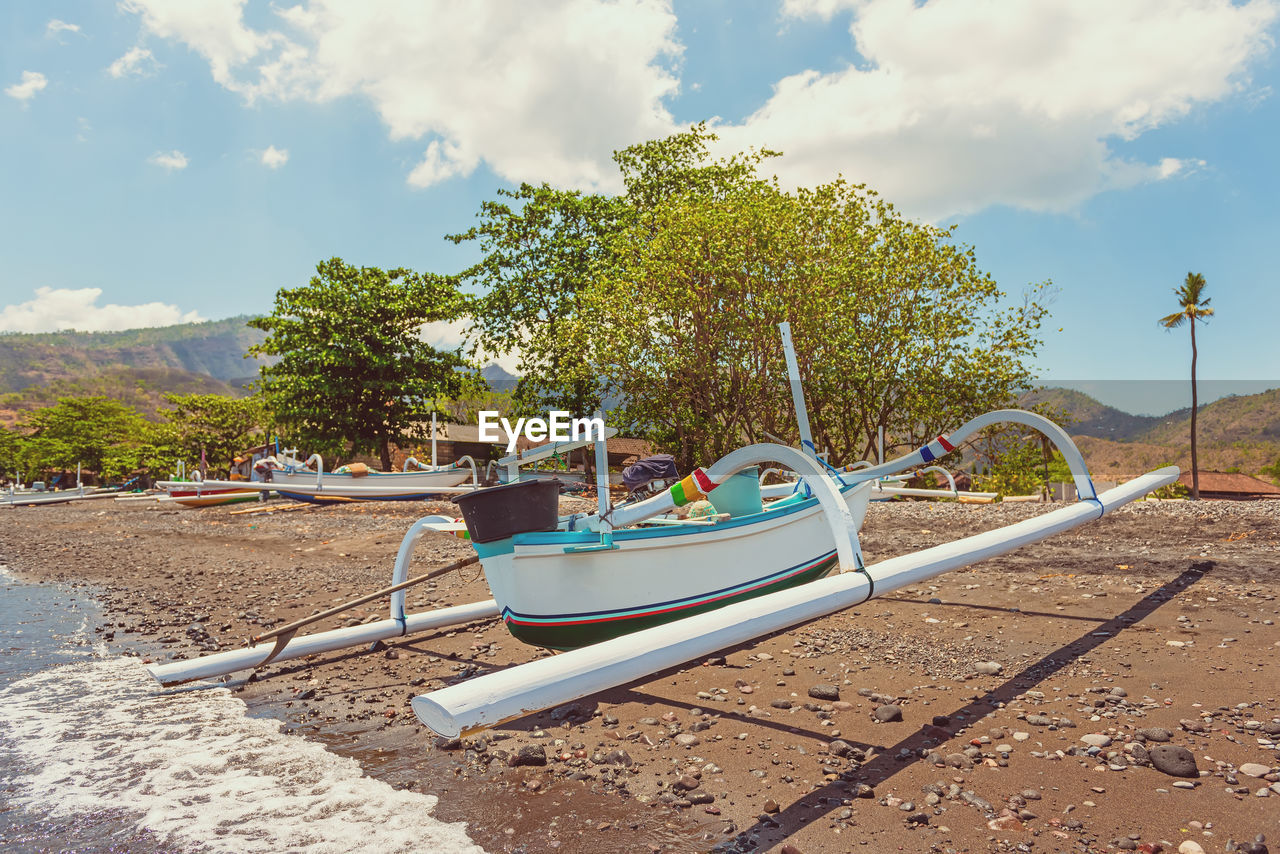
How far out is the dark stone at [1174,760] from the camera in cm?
367

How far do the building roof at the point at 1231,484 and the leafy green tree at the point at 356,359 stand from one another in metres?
49.2

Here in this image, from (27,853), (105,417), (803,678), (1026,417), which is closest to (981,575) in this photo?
(1026,417)

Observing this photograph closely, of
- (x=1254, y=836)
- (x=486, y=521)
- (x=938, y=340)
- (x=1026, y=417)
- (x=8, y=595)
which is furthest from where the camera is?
(x=938, y=340)

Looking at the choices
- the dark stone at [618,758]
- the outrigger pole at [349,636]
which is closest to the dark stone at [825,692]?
the dark stone at [618,758]

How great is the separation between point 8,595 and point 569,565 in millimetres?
12687

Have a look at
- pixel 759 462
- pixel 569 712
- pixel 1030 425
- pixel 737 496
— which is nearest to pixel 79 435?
pixel 737 496

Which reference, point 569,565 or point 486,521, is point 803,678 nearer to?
point 569,565

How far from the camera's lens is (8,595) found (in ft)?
40.5

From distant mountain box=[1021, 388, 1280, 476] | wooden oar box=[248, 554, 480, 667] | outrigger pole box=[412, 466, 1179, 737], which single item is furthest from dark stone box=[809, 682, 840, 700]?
distant mountain box=[1021, 388, 1280, 476]

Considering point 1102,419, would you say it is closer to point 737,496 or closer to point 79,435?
point 737,496

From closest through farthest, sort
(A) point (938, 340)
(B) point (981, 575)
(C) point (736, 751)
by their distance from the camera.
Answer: (C) point (736, 751)
(B) point (981, 575)
(A) point (938, 340)

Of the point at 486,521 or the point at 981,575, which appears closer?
the point at 486,521

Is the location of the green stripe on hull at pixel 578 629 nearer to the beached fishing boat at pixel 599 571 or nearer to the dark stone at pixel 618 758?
the beached fishing boat at pixel 599 571

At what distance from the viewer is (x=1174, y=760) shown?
373cm
